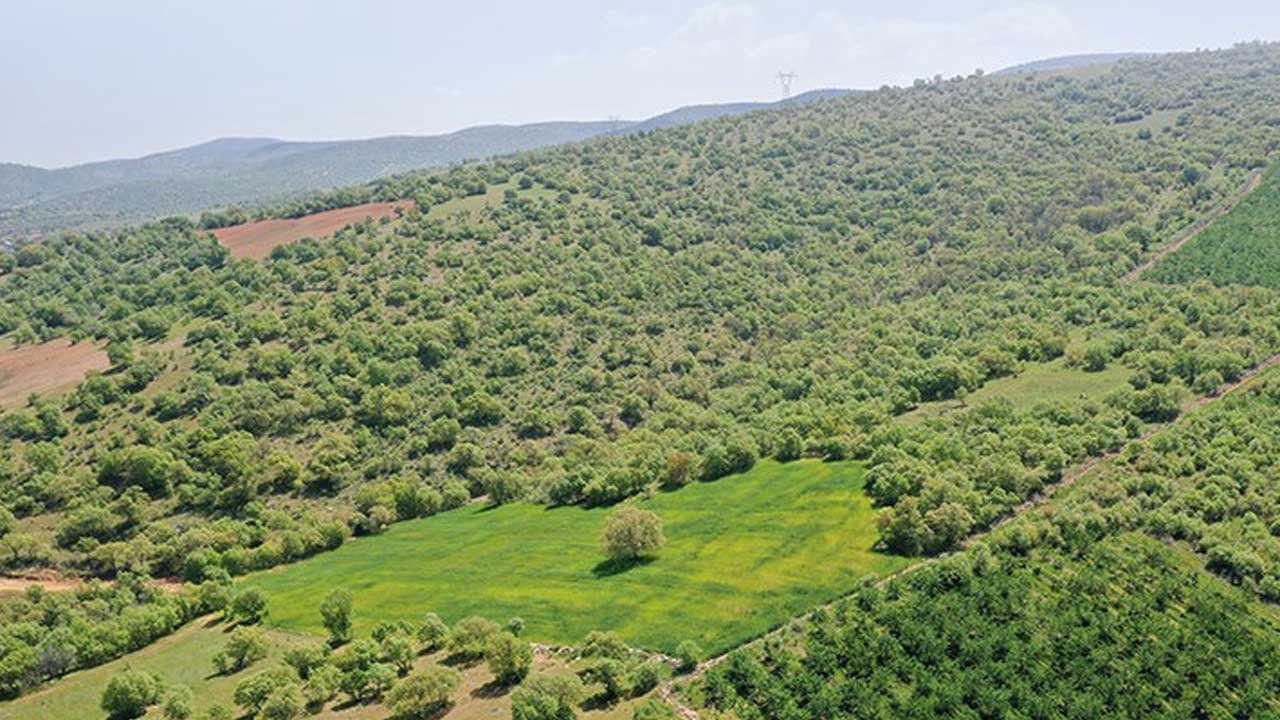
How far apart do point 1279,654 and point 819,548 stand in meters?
36.9

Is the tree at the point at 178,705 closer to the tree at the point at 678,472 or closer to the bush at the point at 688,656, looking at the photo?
the bush at the point at 688,656

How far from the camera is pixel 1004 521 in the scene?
87.2 meters

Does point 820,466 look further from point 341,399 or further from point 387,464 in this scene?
point 341,399

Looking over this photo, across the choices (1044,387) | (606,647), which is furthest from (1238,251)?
(606,647)

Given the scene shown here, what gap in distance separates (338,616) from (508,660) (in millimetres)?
23347

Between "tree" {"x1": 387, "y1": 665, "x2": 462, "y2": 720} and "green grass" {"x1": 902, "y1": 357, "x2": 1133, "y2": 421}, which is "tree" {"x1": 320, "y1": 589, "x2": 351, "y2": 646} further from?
"green grass" {"x1": 902, "y1": 357, "x2": 1133, "y2": 421}

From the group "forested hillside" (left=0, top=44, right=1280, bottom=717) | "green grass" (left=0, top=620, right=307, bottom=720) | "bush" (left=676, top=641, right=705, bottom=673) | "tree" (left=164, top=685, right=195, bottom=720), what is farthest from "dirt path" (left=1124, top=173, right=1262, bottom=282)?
"tree" (left=164, top=685, right=195, bottom=720)

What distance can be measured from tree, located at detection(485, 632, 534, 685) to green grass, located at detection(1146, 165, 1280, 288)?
140 meters

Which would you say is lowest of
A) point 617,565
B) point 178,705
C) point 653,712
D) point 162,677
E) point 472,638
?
point 617,565

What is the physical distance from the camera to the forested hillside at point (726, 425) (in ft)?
221

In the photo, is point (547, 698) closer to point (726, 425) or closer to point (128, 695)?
point (128, 695)

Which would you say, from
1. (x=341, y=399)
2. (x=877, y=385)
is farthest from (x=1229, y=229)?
(x=341, y=399)

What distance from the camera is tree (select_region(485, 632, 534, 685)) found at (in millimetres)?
64562

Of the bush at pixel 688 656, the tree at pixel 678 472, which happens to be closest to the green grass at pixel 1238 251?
the tree at pixel 678 472
